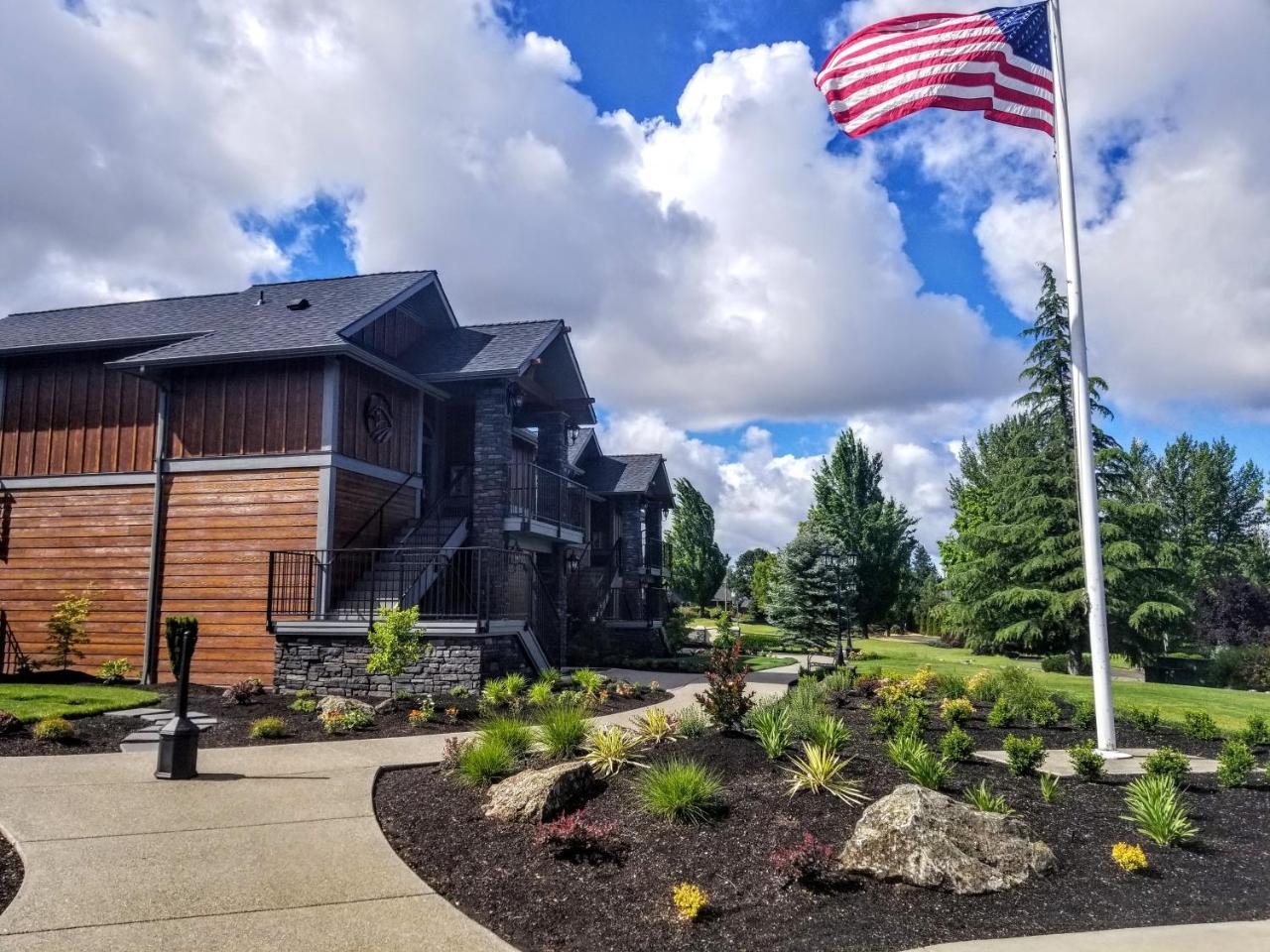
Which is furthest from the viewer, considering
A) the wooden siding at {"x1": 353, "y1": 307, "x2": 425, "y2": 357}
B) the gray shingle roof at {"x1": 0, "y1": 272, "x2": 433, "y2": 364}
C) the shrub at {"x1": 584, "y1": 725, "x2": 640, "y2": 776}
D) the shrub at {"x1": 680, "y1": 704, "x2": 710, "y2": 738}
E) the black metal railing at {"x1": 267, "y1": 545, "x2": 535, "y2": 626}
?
the wooden siding at {"x1": 353, "y1": 307, "x2": 425, "y2": 357}

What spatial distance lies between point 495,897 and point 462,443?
1519 centimetres

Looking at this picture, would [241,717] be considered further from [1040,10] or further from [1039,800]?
[1040,10]

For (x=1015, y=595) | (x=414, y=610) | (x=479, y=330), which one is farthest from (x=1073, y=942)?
(x=1015, y=595)

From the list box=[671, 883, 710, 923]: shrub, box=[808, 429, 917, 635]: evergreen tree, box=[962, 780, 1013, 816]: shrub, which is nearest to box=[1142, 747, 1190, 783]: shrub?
box=[962, 780, 1013, 816]: shrub

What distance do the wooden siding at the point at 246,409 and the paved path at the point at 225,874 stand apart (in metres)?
7.37

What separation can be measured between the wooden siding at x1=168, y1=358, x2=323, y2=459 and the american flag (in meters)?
9.42

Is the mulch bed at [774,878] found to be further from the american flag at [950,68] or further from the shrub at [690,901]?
the american flag at [950,68]

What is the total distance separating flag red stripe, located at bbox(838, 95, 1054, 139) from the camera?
8992mm

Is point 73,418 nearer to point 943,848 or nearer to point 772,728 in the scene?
point 772,728

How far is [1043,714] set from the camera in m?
10.2

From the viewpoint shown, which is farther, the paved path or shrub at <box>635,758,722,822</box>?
shrub at <box>635,758,722,822</box>

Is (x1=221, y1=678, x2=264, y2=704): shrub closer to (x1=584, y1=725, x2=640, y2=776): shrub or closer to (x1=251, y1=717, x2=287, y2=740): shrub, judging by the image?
(x1=251, y1=717, x2=287, y2=740): shrub

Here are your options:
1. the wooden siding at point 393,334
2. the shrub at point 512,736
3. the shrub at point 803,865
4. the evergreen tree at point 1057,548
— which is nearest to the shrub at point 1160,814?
the shrub at point 803,865

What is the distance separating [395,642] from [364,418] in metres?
5.45
